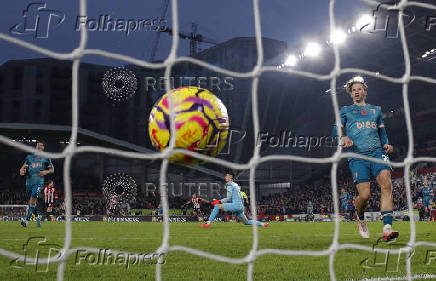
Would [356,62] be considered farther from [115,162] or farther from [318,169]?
[115,162]

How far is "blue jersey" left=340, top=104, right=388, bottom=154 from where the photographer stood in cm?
462

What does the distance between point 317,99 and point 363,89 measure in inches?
1146

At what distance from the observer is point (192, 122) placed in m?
3.31

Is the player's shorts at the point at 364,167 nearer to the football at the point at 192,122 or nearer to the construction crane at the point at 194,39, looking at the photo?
the football at the point at 192,122

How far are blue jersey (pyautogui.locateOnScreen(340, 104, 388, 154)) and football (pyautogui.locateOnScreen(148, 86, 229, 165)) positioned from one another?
5.87ft

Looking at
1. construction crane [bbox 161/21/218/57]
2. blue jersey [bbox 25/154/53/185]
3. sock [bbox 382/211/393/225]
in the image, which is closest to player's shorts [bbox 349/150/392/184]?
sock [bbox 382/211/393/225]

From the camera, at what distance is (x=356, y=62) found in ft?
80.6

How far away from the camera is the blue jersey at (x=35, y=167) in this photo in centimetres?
875

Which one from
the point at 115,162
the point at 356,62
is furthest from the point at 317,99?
the point at 115,162

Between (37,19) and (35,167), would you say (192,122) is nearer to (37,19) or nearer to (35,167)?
(37,19)

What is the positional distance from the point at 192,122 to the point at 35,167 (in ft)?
21.9

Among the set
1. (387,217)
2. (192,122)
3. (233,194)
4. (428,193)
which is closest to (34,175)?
(233,194)

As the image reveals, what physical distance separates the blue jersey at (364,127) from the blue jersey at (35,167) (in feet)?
20.9

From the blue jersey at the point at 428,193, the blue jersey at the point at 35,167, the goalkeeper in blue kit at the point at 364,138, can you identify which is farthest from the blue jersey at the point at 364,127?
the blue jersey at the point at 428,193
